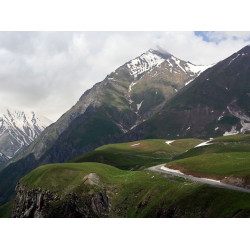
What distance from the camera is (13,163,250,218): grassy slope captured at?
41.1m

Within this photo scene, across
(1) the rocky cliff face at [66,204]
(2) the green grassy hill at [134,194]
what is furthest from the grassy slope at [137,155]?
(1) the rocky cliff face at [66,204]

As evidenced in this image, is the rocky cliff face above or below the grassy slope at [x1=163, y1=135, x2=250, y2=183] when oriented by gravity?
Result: above

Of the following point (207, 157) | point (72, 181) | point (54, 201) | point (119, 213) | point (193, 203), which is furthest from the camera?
point (207, 157)

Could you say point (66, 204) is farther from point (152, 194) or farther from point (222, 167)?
point (222, 167)

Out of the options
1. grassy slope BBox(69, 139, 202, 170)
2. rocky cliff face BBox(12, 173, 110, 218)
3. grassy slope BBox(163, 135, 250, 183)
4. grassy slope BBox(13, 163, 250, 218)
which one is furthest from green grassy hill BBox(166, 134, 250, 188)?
grassy slope BBox(69, 139, 202, 170)

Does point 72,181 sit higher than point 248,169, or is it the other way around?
point 72,181

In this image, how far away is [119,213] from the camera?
195 feet

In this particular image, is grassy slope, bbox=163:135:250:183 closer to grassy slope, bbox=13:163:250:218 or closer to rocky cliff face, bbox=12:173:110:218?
grassy slope, bbox=13:163:250:218
